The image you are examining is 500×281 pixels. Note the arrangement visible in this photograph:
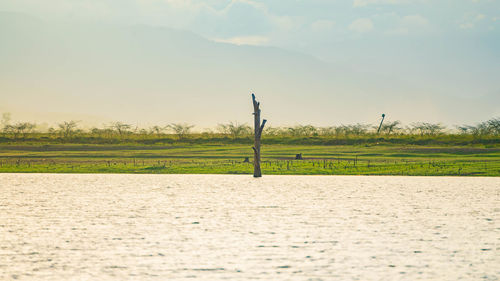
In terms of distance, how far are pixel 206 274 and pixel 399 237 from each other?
691 centimetres

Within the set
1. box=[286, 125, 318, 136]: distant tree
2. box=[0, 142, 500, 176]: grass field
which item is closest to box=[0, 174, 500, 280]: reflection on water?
box=[0, 142, 500, 176]: grass field

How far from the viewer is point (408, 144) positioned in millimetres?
75188

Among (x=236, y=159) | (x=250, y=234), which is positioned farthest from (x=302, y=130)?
(x=250, y=234)

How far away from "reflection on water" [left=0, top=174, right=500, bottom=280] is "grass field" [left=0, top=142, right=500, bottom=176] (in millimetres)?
14360

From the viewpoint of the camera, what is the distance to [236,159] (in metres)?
57.8

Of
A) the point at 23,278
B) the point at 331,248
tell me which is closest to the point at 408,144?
the point at 331,248

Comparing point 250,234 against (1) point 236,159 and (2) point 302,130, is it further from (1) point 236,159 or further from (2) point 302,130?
(2) point 302,130

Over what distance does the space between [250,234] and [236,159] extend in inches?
1584

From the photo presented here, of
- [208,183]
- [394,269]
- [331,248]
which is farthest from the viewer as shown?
[208,183]

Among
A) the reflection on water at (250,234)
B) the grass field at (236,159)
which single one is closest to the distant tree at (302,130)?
the grass field at (236,159)

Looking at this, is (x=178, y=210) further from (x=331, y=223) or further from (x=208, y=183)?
(x=208, y=183)

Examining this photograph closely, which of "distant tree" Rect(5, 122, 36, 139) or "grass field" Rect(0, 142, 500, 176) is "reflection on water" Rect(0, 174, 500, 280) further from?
"distant tree" Rect(5, 122, 36, 139)

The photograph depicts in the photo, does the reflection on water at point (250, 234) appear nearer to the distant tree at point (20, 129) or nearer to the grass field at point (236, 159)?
the grass field at point (236, 159)

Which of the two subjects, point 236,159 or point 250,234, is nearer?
point 250,234
